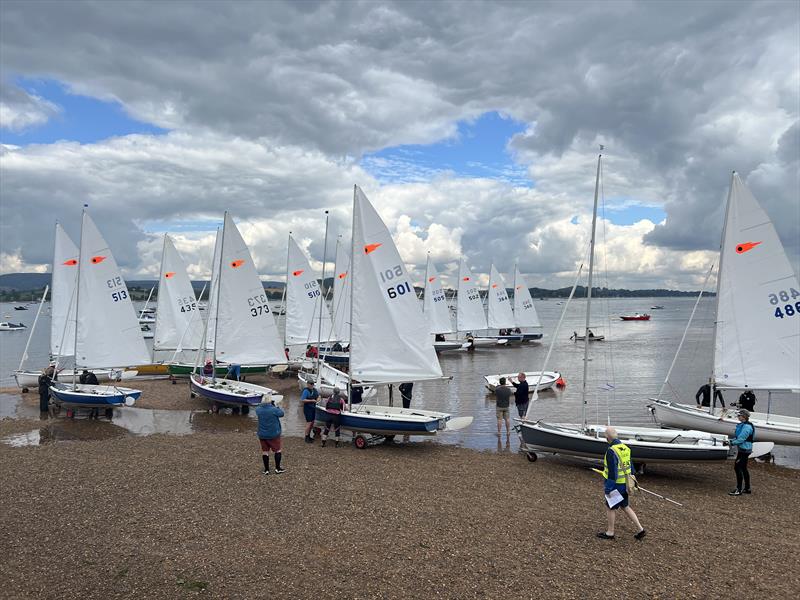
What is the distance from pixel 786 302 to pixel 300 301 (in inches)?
950

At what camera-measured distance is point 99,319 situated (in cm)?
2145

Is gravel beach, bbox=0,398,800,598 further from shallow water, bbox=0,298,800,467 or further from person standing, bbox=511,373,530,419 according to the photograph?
shallow water, bbox=0,298,800,467

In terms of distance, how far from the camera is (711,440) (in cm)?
1331

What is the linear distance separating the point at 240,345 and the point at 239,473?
1091 cm

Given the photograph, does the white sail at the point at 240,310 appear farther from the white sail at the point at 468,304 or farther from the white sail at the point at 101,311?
the white sail at the point at 468,304

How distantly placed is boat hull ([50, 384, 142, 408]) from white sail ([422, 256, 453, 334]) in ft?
95.6

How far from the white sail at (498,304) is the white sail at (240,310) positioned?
1352 inches

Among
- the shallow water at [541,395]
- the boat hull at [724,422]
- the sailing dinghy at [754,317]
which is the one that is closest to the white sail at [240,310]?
the shallow water at [541,395]

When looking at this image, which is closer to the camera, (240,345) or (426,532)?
(426,532)

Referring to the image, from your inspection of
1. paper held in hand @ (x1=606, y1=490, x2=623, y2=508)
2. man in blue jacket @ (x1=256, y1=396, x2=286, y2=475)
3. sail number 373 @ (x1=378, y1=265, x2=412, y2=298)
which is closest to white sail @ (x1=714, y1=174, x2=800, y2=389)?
sail number 373 @ (x1=378, y1=265, x2=412, y2=298)

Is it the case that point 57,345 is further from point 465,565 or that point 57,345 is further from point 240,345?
point 465,565

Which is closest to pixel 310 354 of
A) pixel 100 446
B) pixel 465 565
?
pixel 100 446

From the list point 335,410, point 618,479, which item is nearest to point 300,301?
point 335,410

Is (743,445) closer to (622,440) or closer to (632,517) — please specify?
(622,440)
